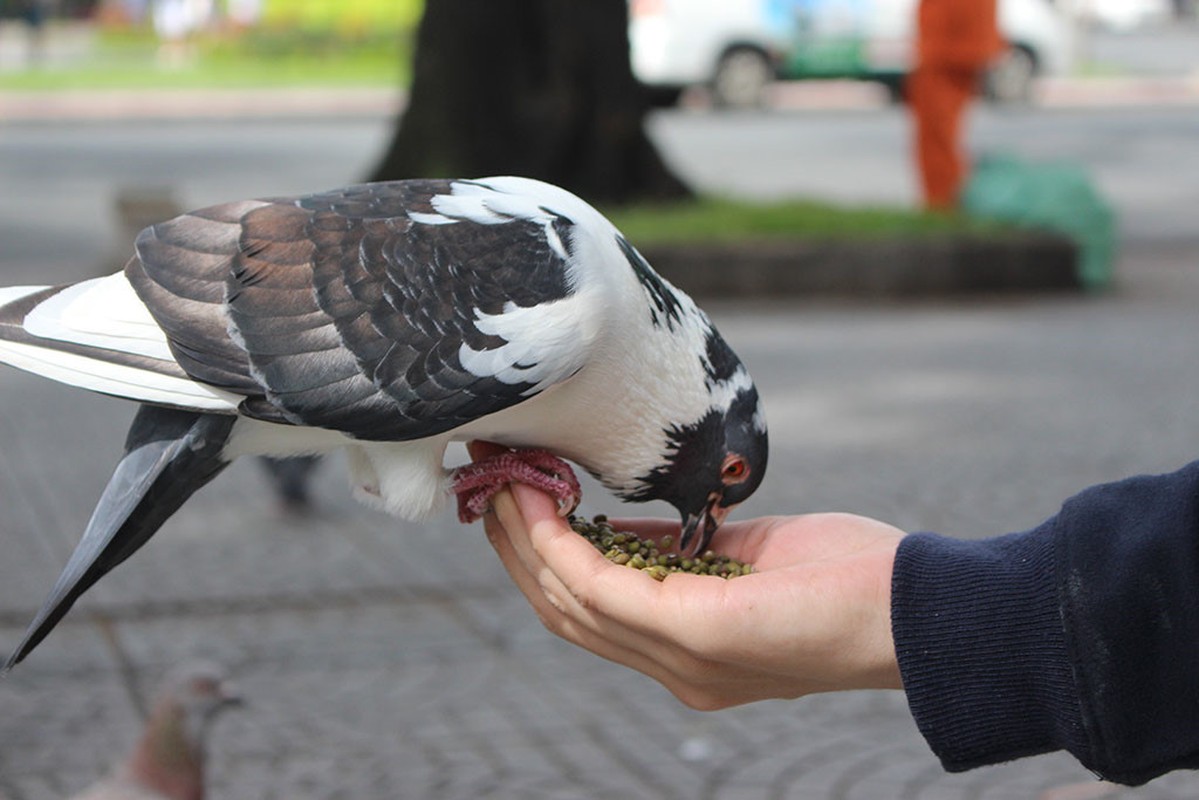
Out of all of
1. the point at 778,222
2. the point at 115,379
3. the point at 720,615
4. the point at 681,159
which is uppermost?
the point at 115,379

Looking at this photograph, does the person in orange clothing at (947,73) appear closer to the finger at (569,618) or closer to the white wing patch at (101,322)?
the finger at (569,618)

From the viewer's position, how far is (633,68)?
10344 mm

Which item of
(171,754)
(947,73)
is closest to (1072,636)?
(171,754)

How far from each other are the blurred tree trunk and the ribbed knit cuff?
800 cm

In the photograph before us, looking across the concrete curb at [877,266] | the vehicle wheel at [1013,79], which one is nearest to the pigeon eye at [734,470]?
the concrete curb at [877,266]

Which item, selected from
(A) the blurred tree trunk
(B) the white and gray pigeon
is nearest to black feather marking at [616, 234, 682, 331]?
(B) the white and gray pigeon

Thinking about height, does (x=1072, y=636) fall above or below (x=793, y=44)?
above

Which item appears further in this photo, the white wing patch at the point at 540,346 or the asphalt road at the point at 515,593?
the asphalt road at the point at 515,593

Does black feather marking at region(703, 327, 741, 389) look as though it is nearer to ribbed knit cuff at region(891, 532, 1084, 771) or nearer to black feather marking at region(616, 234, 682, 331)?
black feather marking at region(616, 234, 682, 331)

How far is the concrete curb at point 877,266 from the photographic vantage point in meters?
9.39

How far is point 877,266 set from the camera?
31.4ft

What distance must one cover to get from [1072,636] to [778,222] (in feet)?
26.7

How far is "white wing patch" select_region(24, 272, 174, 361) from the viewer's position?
250 centimetres

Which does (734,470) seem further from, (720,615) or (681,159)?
(681,159)
